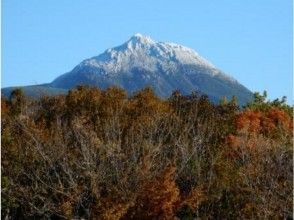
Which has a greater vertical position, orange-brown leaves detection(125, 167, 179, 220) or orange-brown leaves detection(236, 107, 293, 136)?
orange-brown leaves detection(236, 107, 293, 136)

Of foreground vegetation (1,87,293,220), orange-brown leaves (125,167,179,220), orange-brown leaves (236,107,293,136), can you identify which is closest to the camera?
foreground vegetation (1,87,293,220)

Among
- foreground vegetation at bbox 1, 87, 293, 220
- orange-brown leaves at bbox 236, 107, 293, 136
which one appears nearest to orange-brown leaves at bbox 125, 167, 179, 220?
foreground vegetation at bbox 1, 87, 293, 220

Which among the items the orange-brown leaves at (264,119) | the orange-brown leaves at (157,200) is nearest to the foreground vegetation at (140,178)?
the orange-brown leaves at (157,200)

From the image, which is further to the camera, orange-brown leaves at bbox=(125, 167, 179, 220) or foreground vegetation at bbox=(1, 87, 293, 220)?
orange-brown leaves at bbox=(125, 167, 179, 220)

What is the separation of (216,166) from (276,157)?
3.41m

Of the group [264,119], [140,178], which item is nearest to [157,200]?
[140,178]

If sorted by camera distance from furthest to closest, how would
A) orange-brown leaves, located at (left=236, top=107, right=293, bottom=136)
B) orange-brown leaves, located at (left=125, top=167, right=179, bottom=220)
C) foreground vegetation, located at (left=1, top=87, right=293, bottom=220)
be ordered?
orange-brown leaves, located at (left=236, top=107, right=293, bottom=136), orange-brown leaves, located at (left=125, top=167, right=179, bottom=220), foreground vegetation, located at (left=1, top=87, right=293, bottom=220)

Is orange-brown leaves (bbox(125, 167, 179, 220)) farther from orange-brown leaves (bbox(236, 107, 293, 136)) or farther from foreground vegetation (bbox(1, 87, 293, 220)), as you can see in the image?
orange-brown leaves (bbox(236, 107, 293, 136))

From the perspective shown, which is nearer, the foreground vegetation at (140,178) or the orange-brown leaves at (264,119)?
the foreground vegetation at (140,178)

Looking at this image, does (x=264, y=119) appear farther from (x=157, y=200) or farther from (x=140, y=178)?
(x=157, y=200)

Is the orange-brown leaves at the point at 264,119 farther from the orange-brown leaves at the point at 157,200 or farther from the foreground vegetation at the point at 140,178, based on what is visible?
the orange-brown leaves at the point at 157,200

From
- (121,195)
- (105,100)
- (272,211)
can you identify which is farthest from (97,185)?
(105,100)

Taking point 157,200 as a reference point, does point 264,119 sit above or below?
above

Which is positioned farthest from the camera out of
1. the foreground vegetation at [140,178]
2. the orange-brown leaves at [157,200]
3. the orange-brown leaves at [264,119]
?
the orange-brown leaves at [264,119]
